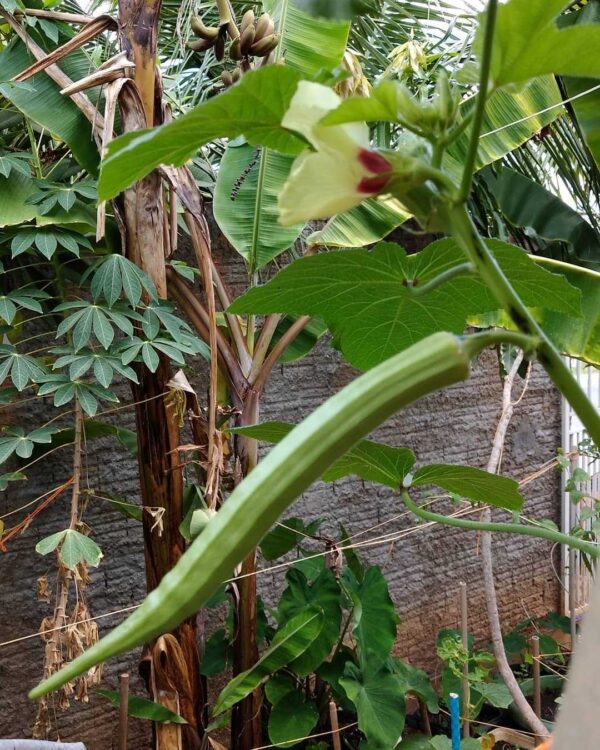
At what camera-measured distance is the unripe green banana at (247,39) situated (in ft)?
4.80

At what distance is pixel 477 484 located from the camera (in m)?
0.53

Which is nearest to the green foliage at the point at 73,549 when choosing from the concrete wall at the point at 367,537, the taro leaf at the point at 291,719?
the concrete wall at the point at 367,537

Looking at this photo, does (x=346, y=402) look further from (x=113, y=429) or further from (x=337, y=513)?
(x=337, y=513)

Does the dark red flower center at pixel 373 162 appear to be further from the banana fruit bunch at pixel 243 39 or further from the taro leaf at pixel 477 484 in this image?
the banana fruit bunch at pixel 243 39

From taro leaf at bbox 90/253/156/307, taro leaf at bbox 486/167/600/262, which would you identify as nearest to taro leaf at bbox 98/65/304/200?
taro leaf at bbox 90/253/156/307

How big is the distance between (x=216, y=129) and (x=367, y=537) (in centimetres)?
266

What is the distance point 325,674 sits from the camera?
207 cm

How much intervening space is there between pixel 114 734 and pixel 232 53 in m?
1.88

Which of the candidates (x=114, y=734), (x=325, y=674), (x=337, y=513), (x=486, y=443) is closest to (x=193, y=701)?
(x=325, y=674)

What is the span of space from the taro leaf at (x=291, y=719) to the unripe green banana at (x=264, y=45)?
62.9 inches

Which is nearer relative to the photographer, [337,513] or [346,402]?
[346,402]

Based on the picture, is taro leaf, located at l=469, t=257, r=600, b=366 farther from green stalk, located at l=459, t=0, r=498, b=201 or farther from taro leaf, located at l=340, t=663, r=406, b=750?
green stalk, located at l=459, t=0, r=498, b=201

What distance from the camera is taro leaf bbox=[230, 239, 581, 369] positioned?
402 millimetres

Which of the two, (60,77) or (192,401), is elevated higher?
(60,77)
